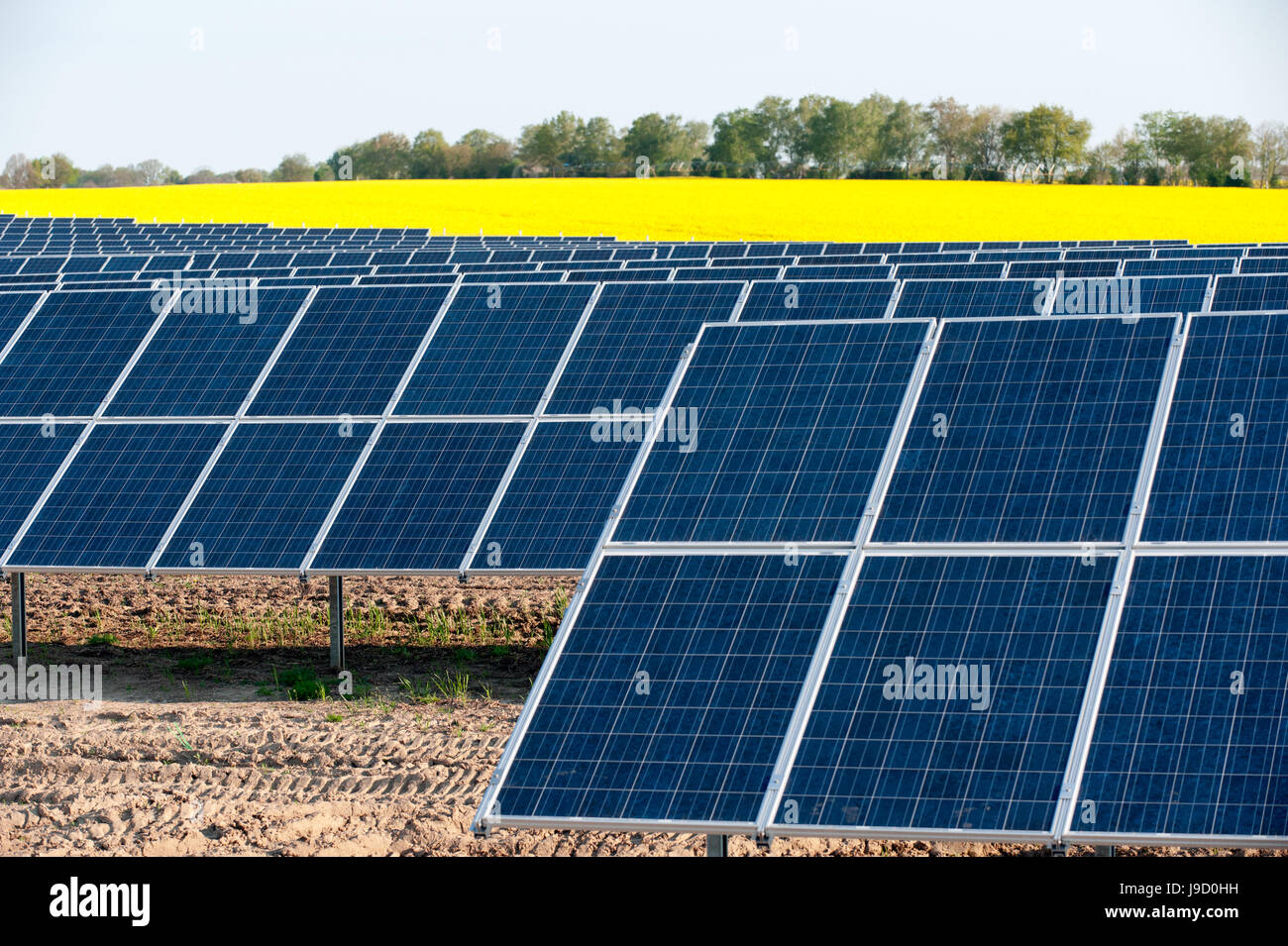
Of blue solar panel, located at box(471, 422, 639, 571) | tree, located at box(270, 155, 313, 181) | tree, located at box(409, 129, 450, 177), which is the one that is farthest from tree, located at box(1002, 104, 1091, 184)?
blue solar panel, located at box(471, 422, 639, 571)

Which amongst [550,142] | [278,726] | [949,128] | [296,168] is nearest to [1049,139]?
[949,128]

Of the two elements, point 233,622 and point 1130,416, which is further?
point 233,622

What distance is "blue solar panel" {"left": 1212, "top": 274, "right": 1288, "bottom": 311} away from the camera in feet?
59.8

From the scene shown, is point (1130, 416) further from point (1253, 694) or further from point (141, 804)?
point (141, 804)

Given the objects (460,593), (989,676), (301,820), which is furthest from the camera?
(460,593)

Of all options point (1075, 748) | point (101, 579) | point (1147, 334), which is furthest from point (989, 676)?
point (101, 579)

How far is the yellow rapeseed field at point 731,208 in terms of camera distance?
→ 222ft

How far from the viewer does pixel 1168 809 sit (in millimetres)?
6531

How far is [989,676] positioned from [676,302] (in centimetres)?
1020

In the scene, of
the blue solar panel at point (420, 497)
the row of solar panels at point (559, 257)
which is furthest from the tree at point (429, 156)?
the blue solar panel at point (420, 497)

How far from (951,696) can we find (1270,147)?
4519 inches

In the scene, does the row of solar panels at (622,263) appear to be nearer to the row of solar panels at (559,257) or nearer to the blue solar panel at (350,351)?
the row of solar panels at (559,257)

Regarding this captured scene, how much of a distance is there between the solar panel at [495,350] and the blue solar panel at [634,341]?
269mm
